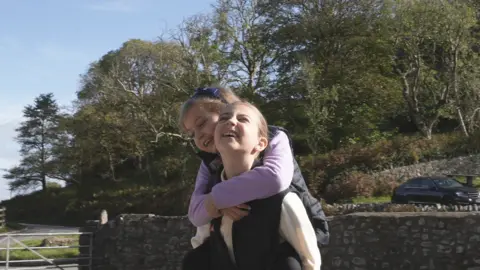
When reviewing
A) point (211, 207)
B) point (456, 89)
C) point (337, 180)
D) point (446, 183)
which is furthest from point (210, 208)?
point (456, 89)

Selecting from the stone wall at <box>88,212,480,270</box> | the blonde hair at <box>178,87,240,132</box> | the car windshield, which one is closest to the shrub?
the car windshield

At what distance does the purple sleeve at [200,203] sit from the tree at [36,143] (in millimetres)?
45592

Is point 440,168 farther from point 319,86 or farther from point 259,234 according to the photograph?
point 259,234

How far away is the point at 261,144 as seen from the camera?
7.19 ft

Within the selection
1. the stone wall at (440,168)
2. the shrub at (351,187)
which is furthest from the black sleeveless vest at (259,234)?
the stone wall at (440,168)

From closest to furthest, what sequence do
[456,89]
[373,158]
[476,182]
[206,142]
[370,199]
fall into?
[206,142]
[370,199]
[476,182]
[373,158]
[456,89]

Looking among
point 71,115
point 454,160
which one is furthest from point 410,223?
point 71,115

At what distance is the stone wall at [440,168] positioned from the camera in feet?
85.7

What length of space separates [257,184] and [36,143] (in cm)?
4782

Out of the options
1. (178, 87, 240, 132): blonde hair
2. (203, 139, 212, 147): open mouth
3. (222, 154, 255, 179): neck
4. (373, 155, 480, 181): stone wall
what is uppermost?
(373, 155, 480, 181): stone wall

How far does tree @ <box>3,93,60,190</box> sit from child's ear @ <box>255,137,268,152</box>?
4591 centimetres

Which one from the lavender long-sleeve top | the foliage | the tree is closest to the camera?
the lavender long-sleeve top

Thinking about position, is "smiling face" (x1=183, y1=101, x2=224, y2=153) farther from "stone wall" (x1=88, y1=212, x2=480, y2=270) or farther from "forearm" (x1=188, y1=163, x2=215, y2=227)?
"stone wall" (x1=88, y1=212, x2=480, y2=270)

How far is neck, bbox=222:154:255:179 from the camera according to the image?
2.16 meters
